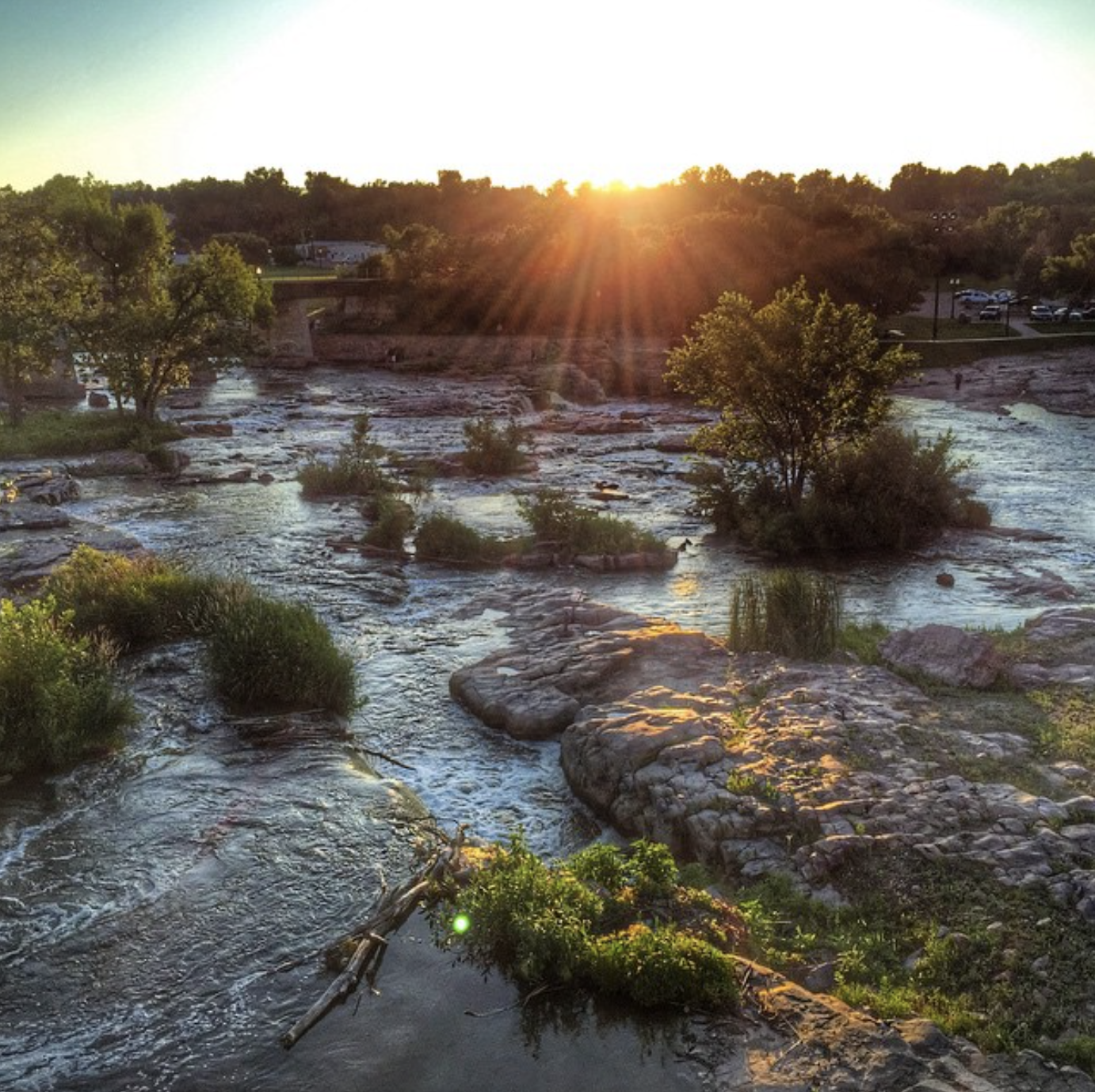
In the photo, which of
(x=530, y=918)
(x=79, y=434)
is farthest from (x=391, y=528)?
(x=79, y=434)

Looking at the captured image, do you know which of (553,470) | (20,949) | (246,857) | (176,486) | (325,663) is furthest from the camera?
(553,470)

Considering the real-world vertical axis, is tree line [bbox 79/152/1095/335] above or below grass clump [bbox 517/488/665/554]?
above

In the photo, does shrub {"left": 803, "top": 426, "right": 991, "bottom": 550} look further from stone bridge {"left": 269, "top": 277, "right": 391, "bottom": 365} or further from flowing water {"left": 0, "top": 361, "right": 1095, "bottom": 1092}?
stone bridge {"left": 269, "top": 277, "right": 391, "bottom": 365}

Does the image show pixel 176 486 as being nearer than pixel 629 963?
No

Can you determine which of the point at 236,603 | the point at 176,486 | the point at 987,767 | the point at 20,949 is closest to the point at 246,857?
the point at 20,949

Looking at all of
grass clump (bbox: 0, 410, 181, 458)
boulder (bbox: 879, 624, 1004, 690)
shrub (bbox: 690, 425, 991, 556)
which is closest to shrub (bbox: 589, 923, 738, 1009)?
boulder (bbox: 879, 624, 1004, 690)

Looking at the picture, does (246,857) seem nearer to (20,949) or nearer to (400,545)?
(20,949)
